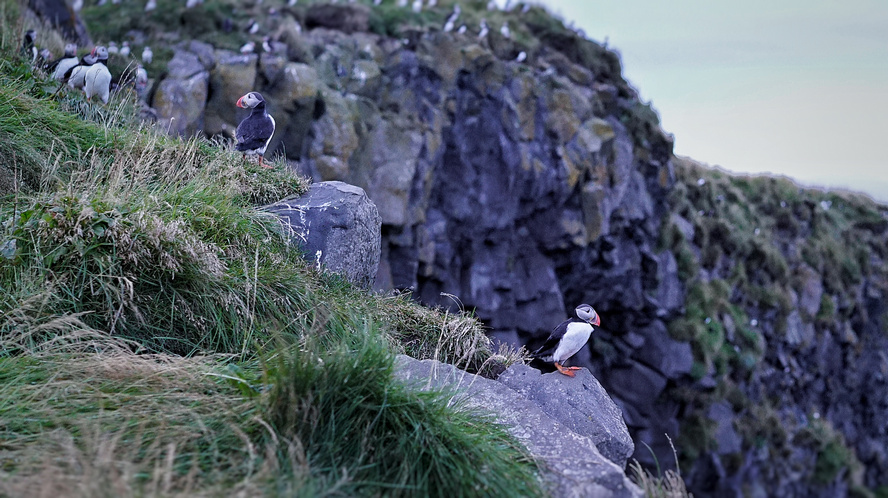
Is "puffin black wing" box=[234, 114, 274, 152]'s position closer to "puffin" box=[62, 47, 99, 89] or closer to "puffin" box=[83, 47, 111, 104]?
"puffin" box=[83, 47, 111, 104]

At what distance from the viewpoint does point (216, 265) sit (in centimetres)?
382

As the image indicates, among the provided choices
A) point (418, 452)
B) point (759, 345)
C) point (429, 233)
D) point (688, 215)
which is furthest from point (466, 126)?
point (418, 452)

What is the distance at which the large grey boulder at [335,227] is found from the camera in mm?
5137

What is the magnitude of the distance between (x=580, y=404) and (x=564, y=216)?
13.9 meters

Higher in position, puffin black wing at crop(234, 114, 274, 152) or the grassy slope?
puffin black wing at crop(234, 114, 274, 152)

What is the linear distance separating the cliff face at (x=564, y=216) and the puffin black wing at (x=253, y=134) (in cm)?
636

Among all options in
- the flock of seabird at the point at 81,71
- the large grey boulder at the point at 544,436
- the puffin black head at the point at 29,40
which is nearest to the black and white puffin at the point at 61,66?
the flock of seabird at the point at 81,71

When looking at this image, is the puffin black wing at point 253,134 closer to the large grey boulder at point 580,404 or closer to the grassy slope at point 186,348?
the grassy slope at point 186,348

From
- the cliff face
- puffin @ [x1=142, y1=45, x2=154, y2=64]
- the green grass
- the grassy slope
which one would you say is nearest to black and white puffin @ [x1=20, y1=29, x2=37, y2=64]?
the grassy slope

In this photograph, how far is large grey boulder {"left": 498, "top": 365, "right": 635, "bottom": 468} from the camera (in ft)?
12.6

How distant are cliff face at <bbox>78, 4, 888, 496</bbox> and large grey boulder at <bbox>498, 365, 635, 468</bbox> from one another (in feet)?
31.4

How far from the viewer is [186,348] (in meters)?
3.62

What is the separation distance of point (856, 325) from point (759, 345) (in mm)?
8339

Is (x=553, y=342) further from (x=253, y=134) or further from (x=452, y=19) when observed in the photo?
(x=452, y=19)
